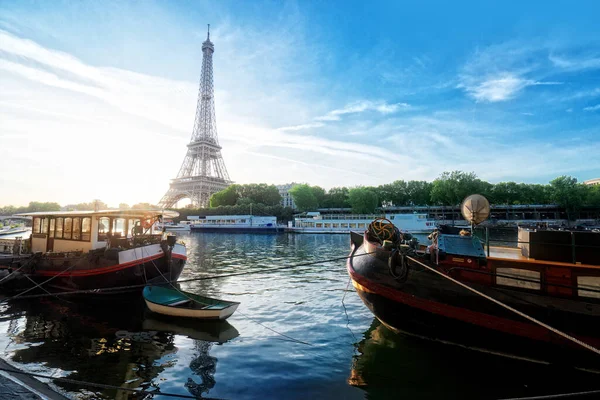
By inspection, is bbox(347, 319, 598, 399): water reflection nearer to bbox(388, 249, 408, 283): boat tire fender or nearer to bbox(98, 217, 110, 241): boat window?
bbox(388, 249, 408, 283): boat tire fender

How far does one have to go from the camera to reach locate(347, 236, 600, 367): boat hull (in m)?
7.55

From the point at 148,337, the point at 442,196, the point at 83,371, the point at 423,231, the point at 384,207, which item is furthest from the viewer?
the point at 384,207

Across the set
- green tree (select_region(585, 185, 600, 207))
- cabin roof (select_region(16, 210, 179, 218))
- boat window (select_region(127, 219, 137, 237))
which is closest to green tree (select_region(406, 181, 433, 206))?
green tree (select_region(585, 185, 600, 207))

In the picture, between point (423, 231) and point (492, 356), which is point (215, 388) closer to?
point (492, 356)

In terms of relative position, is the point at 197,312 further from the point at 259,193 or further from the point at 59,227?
the point at 259,193

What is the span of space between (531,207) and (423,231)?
2234 inches

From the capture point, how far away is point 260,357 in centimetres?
895

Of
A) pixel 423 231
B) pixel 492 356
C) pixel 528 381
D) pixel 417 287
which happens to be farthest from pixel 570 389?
pixel 423 231

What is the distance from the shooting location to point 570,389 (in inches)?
282

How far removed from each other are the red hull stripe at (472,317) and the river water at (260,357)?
2.88ft

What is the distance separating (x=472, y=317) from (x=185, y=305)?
979cm

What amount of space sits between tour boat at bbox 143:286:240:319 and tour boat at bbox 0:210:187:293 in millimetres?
2451

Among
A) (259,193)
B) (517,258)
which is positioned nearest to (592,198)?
(259,193)

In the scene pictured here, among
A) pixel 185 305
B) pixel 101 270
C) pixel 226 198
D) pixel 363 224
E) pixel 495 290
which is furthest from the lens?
pixel 226 198
